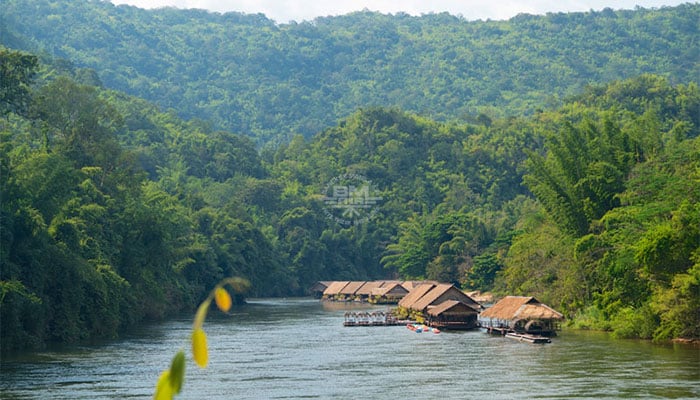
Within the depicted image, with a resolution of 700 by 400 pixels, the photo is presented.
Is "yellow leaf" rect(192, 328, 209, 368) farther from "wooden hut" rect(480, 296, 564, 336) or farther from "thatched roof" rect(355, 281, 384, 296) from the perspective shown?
"thatched roof" rect(355, 281, 384, 296)

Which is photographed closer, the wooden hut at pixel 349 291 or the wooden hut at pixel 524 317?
the wooden hut at pixel 524 317

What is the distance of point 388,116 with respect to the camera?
13488 centimetres

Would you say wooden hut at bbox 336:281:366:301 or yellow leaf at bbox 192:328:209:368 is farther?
wooden hut at bbox 336:281:366:301

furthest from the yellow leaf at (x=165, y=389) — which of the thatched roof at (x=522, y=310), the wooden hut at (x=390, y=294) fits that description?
the wooden hut at (x=390, y=294)

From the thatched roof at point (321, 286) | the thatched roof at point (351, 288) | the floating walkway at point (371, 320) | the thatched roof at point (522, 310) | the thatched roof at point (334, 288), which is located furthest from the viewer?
the thatched roof at point (321, 286)

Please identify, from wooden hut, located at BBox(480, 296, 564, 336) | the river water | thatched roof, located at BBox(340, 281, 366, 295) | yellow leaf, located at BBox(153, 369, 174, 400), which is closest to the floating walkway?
wooden hut, located at BBox(480, 296, 564, 336)

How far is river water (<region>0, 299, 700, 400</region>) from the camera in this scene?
2716 centimetres

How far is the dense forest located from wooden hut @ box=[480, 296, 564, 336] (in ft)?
8.35

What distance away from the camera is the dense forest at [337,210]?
134 ft

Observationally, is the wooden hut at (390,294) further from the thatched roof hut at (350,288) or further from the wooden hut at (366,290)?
the thatched roof hut at (350,288)

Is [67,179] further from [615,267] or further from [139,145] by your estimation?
[139,145]

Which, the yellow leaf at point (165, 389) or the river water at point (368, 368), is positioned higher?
the yellow leaf at point (165, 389)

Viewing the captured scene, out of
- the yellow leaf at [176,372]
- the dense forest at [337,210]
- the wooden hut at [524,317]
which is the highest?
the dense forest at [337,210]

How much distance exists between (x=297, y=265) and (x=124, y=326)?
183ft
